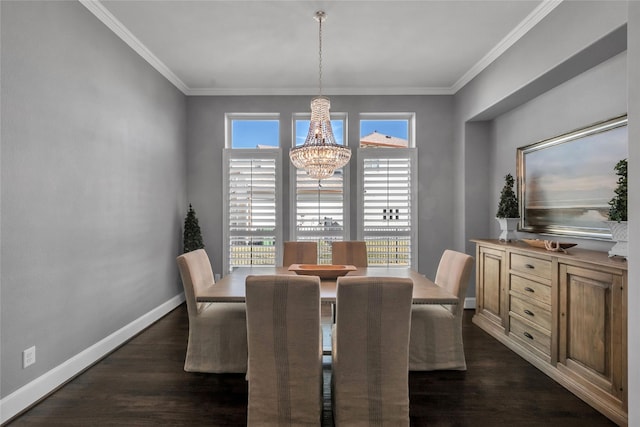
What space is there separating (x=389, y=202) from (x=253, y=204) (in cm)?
187

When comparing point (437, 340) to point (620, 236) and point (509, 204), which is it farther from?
point (509, 204)

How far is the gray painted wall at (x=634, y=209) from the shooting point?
1403mm

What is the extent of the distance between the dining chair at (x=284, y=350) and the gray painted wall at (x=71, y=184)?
155cm

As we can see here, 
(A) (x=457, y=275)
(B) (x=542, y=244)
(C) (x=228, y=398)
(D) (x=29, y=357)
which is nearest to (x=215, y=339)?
(C) (x=228, y=398)

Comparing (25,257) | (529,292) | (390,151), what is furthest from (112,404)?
(390,151)

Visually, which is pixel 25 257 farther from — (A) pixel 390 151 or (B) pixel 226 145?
(A) pixel 390 151

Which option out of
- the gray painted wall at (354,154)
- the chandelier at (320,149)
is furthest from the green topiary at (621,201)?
the gray painted wall at (354,154)

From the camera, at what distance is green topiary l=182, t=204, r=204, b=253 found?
4.50 m

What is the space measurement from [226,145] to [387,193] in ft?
7.70

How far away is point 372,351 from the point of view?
6.08 ft

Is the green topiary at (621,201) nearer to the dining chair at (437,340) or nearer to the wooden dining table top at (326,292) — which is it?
the dining chair at (437,340)

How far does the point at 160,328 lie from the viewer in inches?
148

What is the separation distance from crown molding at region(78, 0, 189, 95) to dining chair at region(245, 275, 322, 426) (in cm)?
271

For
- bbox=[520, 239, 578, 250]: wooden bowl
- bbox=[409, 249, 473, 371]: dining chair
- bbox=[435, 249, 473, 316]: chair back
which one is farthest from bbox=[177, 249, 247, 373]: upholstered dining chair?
bbox=[520, 239, 578, 250]: wooden bowl
